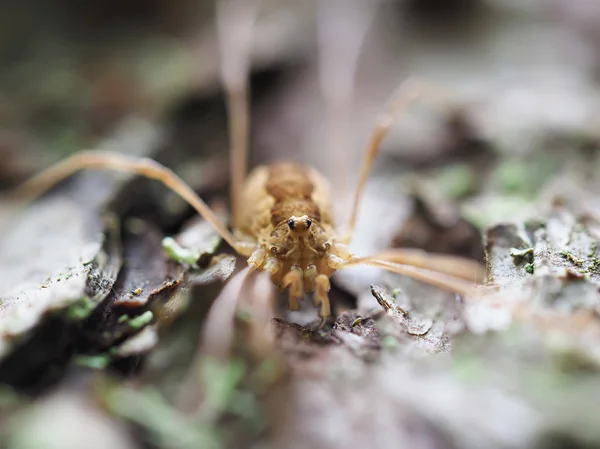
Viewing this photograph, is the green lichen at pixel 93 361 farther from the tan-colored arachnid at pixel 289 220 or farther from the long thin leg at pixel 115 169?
the long thin leg at pixel 115 169

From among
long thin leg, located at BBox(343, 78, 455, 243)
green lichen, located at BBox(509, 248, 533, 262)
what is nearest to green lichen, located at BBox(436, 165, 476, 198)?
long thin leg, located at BBox(343, 78, 455, 243)

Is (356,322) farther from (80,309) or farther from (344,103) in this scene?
(344,103)

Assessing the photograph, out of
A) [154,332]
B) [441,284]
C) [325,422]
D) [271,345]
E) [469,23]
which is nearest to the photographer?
[325,422]

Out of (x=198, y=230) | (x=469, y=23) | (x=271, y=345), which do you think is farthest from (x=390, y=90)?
(x=271, y=345)

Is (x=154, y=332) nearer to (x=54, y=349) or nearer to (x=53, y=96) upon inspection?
(x=54, y=349)

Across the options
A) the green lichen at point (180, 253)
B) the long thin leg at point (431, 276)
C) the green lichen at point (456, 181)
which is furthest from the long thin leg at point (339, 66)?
the green lichen at point (180, 253)

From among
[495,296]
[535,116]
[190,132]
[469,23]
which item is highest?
[469,23]

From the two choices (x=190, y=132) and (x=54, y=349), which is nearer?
(x=54, y=349)
